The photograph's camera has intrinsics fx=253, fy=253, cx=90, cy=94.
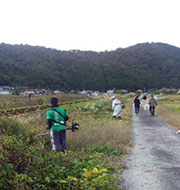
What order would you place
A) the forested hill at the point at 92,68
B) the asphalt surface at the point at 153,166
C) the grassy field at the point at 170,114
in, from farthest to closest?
the forested hill at the point at 92,68
the grassy field at the point at 170,114
the asphalt surface at the point at 153,166

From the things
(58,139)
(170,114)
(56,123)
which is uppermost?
(56,123)

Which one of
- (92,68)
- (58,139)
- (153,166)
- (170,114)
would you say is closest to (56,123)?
(58,139)

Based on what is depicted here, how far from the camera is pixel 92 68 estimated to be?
402 ft

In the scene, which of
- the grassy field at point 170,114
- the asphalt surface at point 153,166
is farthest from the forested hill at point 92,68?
the asphalt surface at point 153,166

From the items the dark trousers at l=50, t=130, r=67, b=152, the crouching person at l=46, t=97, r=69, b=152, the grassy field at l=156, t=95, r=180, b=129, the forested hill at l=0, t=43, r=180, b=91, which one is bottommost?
the grassy field at l=156, t=95, r=180, b=129

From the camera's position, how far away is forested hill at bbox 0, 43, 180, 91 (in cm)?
8094

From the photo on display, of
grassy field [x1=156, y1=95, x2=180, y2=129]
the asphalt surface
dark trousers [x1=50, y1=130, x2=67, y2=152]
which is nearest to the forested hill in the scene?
grassy field [x1=156, y1=95, x2=180, y2=129]

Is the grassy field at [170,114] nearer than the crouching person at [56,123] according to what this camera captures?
No

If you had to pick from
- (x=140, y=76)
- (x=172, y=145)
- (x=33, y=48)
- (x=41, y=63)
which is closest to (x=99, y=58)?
(x=140, y=76)

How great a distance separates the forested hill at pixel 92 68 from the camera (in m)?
80.9

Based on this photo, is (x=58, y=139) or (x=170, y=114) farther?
(x=170, y=114)

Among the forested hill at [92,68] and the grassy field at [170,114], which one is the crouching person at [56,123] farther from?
the forested hill at [92,68]

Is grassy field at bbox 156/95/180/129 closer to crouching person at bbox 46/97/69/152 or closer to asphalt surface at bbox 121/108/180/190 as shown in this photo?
asphalt surface at bbox 121/108/180/190

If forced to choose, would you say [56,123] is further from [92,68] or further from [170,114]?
[92,68]
